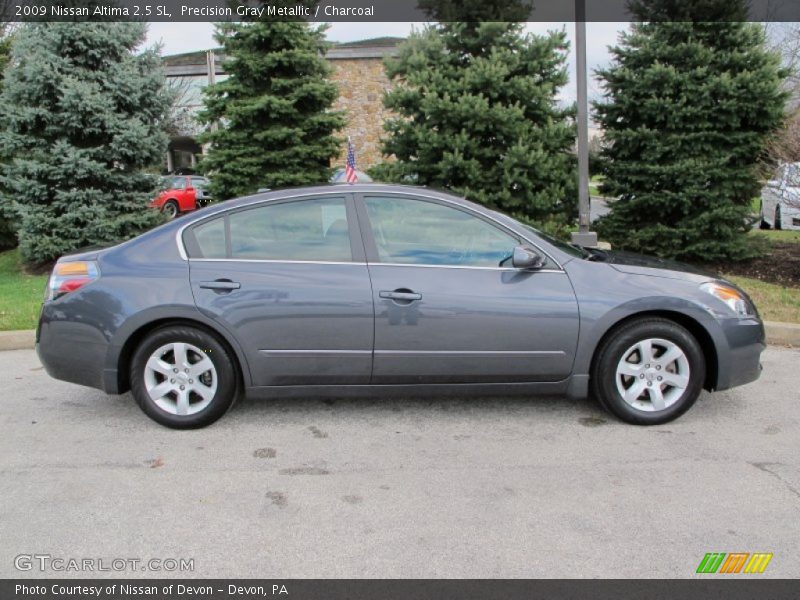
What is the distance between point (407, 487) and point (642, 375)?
→ 176cm

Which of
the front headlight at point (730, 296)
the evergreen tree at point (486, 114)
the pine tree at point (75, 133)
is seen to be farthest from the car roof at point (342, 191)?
the pine tree at point (75, 133)

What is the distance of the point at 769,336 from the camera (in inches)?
256

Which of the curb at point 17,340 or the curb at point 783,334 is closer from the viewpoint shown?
the curb at point 783,334

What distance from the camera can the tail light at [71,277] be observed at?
4.27 meters

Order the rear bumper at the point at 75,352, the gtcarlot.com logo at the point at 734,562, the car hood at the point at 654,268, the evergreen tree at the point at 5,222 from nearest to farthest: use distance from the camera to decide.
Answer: the gtcarlot.com logo at the point at 734,562 → the rear bumper at the point at 75,352 → the car hood at the point at 654,268 → the evergreen tree at the point at 5,222

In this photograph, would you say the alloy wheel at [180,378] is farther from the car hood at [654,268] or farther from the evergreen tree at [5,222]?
the evergreen tree at [5,222]

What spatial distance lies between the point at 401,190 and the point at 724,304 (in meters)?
2.18

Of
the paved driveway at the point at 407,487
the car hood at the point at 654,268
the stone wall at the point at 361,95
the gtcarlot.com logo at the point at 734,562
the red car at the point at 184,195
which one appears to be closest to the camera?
the gtcarlot.com logo at the point at 734,562

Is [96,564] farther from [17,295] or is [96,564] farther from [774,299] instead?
[774,299]

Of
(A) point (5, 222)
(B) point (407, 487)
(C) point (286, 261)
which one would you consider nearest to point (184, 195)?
(A) point (5, 222)

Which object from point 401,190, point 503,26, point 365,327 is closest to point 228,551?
point 365,327

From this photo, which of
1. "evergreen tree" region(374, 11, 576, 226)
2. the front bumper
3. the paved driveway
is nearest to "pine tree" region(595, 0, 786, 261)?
"evergreen tree" region(374, 11, 576, 226)

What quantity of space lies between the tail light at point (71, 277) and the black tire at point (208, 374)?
545 millimetres

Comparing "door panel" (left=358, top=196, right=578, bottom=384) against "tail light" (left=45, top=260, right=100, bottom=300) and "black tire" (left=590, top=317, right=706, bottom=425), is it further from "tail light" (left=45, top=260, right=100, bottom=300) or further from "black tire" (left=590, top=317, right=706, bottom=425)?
"tail light" (left=45, top=260, right=100, bottom=300)
